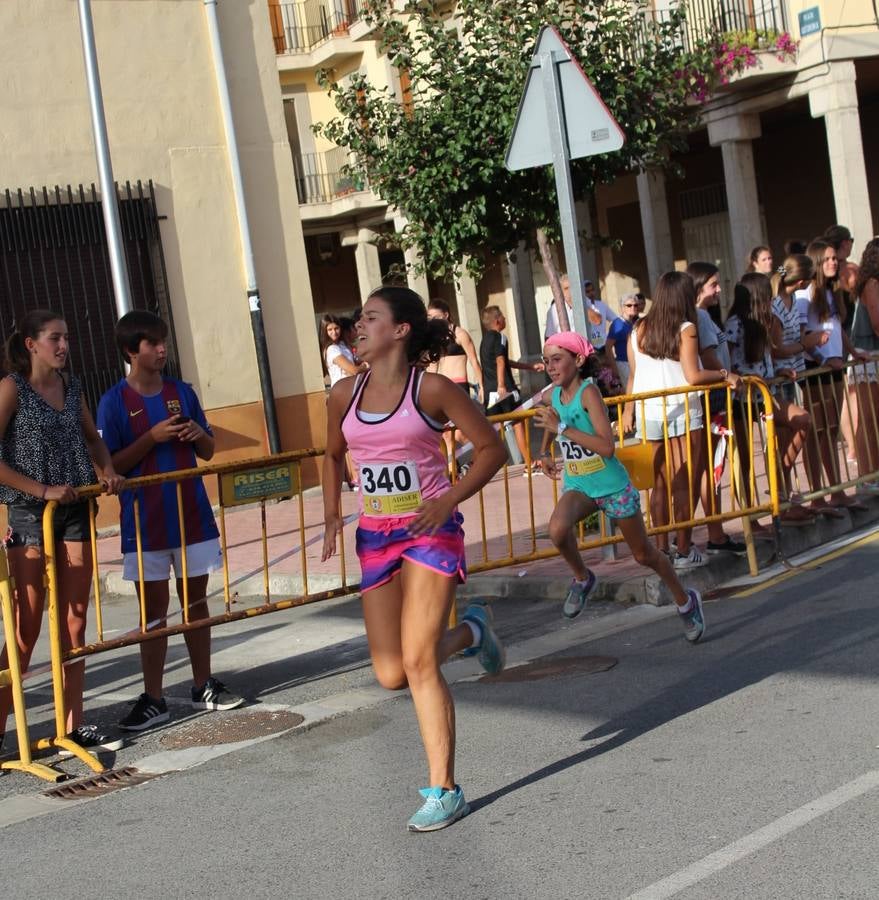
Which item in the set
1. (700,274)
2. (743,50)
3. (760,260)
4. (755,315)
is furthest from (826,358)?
(743,50)

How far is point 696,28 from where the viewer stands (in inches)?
969

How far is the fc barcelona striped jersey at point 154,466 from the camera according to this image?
22.8ft

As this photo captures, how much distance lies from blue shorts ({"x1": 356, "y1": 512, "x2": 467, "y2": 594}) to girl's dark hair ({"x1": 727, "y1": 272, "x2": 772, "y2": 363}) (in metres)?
4.76

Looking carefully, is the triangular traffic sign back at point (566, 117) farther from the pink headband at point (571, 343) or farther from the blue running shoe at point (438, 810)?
the blue running shoe at point (438, 810)

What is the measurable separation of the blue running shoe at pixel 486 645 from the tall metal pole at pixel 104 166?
912 cm

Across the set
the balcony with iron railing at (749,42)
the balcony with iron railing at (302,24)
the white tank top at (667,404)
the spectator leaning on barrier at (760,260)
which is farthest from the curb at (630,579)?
the balcony with iron railing at (302,24)

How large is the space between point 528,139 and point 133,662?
3.93 metres

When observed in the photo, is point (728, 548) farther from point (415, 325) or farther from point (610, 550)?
point (415, 325)

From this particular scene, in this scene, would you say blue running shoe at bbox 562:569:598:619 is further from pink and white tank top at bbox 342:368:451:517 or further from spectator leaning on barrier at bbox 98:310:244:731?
pink and white tank top at bbox 342:368:451:517

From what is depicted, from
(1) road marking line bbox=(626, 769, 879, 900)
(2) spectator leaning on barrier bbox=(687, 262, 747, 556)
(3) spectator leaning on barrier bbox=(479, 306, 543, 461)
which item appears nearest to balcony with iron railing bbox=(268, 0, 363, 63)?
(3) spectator leaning on barrier bbox=(479, 306, 543, 461)

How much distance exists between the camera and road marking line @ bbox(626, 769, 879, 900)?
4.18m

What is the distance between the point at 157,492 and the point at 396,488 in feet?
7.06

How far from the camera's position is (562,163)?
8.77 m

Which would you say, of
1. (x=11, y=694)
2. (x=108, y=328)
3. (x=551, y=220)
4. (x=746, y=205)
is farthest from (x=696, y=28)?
(x=11, y=694)
